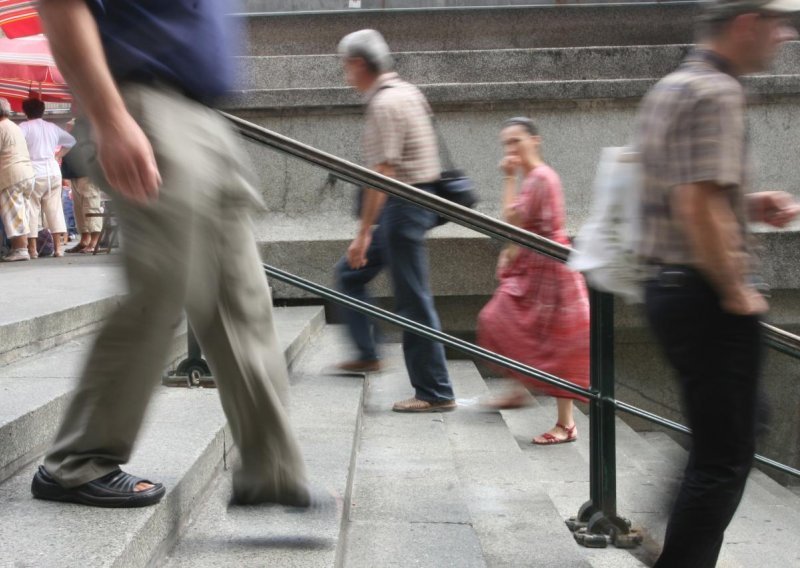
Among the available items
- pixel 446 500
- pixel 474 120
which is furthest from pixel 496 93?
pixel 446 500

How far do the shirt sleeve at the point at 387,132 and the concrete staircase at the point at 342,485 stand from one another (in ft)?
3.40

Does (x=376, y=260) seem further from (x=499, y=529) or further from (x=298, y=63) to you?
(x=298, y=63)

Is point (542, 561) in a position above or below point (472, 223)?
below

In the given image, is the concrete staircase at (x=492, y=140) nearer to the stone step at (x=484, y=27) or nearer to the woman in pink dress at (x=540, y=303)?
the stone step at (x=484, y=27)

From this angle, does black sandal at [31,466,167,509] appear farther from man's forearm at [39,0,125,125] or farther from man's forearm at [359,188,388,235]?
man's forearm at [359,188,388,235]

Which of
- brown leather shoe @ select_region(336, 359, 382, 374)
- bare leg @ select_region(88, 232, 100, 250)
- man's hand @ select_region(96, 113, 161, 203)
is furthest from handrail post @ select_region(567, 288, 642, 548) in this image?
bare leg @ select_region(88, 232, 100, 250)

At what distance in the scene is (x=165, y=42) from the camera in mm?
2348

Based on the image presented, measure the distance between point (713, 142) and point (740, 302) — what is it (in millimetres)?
375

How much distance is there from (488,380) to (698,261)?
487cm

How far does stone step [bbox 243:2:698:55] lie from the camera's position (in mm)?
8812

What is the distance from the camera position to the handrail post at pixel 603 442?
3902 millimetres

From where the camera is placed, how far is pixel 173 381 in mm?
4238

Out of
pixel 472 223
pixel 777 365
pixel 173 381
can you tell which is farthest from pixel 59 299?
pixel 777 365

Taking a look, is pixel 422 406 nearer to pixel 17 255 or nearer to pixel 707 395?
pixel 707 395
